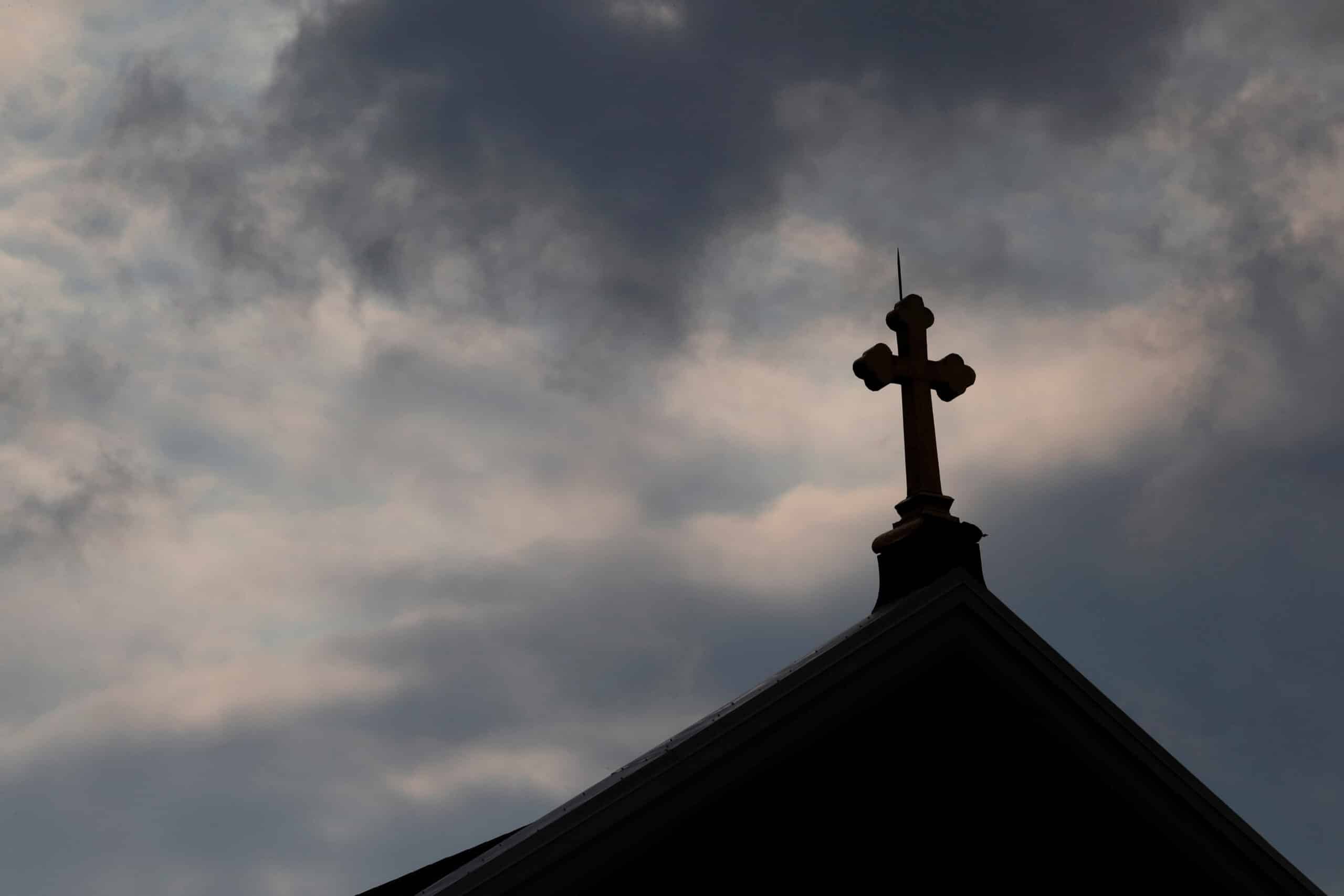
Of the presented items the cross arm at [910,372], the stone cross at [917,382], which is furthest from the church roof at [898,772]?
the cross arm at [910,372]

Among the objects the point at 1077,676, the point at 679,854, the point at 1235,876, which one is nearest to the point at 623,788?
the point at 679,854

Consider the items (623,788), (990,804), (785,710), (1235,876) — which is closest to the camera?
(623,788)

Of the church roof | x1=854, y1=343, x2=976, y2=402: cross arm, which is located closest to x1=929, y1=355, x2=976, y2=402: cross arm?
x1=854, y1=343, x2=976, y2=402: cross arm

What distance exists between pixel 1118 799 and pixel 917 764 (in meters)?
1.65

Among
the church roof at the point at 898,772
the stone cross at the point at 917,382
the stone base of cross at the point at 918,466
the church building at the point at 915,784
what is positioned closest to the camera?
the church roof at the point at 898,772

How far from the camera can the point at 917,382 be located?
10.5 metres

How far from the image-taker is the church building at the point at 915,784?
8102 mm

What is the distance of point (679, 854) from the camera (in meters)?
8.19

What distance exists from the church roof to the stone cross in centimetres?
77

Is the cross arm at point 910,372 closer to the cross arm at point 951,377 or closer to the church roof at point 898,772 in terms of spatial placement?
the cross arm at point 951,377

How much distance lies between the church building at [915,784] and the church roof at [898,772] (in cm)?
1

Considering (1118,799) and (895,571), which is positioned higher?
(895,571)

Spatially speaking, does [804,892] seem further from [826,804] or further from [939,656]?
[939,656]

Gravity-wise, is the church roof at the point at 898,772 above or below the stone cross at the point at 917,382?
below
